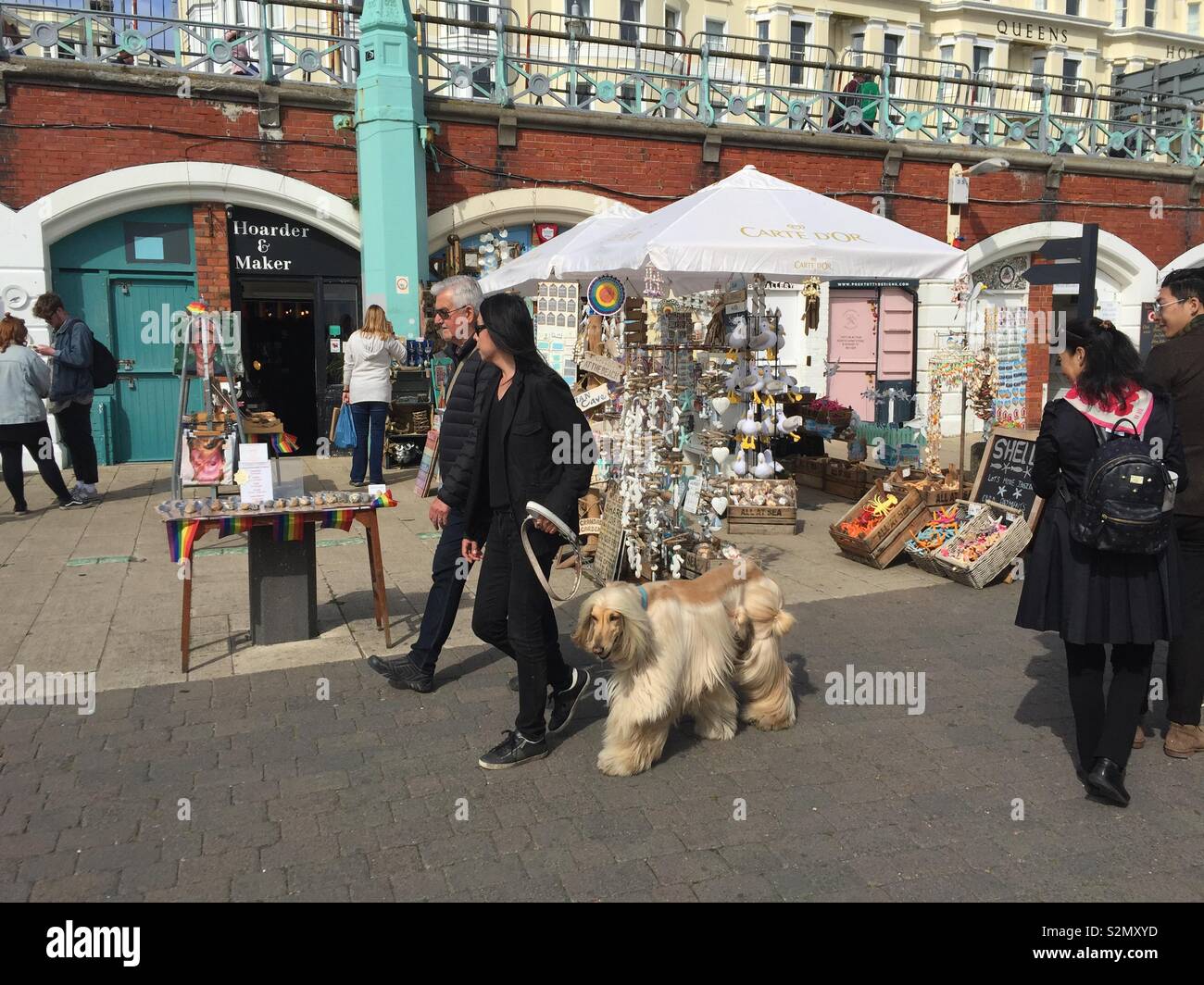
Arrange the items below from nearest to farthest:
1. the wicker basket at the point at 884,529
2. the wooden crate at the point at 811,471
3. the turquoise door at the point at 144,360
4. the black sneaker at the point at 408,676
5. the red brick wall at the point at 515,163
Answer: the black sneaker at the point at 408,676 → the wicker basket at the point at 884,529 → the wooden crate at the point at 811,471 → the red brick wall at the point at 515,163 → the turquoise door at the point at 144,360

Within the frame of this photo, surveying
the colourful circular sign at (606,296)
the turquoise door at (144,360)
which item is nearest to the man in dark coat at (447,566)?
the colourful circular sign at (606,296)

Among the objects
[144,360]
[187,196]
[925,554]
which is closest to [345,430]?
[144,360]

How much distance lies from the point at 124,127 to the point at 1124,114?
702 inches

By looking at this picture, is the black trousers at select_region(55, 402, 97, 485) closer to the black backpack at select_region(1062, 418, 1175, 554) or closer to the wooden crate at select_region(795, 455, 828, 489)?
the wooden crate at select_region(795, 455, 828, 489)

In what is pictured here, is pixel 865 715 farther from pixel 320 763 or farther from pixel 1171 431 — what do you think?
pixel 320 763

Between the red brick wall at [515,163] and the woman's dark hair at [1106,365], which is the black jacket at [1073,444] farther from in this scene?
the red brick wall at [515,163]

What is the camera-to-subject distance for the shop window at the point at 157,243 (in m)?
12.1

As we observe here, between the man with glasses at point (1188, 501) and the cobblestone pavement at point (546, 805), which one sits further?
the man with glasses at point (1188, 501)

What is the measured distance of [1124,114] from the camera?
19.1 metres

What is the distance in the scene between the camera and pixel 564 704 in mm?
4559

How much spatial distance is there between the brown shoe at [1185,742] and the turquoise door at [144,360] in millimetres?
11070

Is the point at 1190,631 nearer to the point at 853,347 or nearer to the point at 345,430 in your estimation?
the point at 345,430

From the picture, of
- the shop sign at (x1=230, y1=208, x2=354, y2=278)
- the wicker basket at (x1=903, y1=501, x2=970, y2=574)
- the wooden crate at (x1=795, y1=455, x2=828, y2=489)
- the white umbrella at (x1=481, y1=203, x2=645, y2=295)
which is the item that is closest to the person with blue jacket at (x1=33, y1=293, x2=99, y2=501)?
the shop sign at (x1=230, y1=208, x2=354, y2=278)
